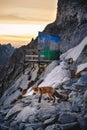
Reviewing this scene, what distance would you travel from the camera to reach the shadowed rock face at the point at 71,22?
56.1 m

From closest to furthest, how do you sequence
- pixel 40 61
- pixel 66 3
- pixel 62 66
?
1. pixel 62 66
2. pixel 40 61
3. pixel 66 3

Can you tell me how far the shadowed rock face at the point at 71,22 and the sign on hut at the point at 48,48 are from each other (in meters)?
1.28

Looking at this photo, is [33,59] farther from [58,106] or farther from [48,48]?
[58,106]

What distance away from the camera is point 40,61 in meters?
52.6

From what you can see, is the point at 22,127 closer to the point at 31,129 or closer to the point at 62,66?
the point at 31,129

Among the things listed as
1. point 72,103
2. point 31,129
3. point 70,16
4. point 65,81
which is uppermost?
point 70,16

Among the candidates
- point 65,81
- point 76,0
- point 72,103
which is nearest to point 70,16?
point 76,0

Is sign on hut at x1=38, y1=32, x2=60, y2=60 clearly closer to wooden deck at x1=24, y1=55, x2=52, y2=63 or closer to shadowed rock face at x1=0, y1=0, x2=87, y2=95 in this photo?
wooden deck at x1=24, y1=55, x2=52, y2=63

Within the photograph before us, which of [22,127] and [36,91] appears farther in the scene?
[36,91]

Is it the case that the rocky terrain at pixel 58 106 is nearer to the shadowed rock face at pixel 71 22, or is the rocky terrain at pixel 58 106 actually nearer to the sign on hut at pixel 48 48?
the sign on hut at pixel 48 48

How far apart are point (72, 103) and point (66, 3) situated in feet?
151

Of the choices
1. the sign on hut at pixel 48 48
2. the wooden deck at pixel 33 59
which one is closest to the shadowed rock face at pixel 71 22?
the sign on hut at pixel 48 48

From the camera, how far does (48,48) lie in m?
56.8

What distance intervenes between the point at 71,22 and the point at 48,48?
Result: 502 inches
